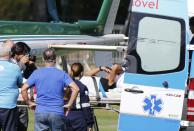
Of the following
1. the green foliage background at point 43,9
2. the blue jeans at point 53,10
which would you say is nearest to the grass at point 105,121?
the blue jeans at point 53,10

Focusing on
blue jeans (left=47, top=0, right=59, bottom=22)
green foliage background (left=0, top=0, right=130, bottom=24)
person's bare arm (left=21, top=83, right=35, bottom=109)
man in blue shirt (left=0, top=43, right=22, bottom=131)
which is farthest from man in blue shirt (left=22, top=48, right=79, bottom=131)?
green foliage background (left=0, top=0, right=130, bottom=24)

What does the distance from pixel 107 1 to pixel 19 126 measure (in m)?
14.5

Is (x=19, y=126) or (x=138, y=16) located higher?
(x=138, y=16)

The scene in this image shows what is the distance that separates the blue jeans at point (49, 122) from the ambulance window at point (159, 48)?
1367mm

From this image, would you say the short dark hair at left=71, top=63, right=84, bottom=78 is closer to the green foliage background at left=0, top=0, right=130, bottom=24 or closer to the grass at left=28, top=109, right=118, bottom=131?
the grass at left=28, top=109, right=118, bottom=131

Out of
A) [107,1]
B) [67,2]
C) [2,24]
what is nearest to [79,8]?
[67,2]

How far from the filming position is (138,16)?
9.77m

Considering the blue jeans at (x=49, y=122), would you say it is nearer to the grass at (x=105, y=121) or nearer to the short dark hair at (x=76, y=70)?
the short dark hair at (x=76, y=70)

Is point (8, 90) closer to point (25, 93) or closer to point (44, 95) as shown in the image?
point (25, 93)

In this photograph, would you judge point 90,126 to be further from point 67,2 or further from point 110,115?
point 67,2

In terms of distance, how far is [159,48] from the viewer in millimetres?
9719

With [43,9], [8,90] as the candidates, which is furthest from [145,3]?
[43,9]

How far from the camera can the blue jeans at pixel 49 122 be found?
10258 millimetres

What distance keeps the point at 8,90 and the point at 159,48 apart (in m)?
2.28
